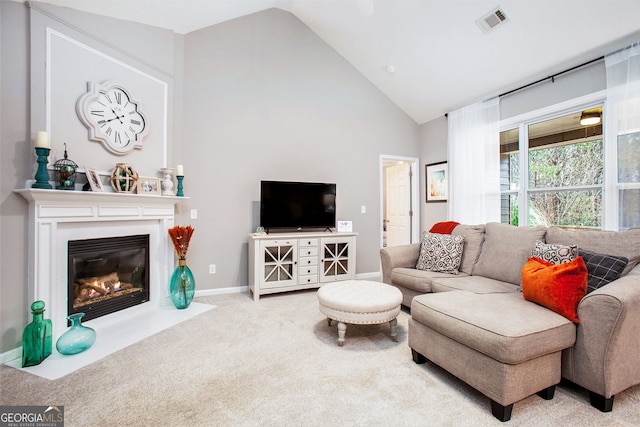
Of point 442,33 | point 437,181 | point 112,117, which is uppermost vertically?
point 442,33

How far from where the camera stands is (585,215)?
298cm

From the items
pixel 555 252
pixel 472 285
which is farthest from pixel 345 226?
pixel 555 252

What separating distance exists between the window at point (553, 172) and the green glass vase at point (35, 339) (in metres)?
4.72

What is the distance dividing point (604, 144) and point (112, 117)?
15.2ft

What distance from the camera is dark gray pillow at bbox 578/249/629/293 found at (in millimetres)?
1771

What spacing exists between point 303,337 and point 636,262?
2389 mm

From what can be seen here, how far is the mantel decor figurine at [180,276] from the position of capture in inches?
118

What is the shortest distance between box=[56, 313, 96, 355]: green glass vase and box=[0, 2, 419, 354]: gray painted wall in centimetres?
31

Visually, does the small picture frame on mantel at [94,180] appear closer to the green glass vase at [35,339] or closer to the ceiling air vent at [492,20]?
the green glass vase at [35,339]

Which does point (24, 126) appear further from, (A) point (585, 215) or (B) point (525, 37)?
(A) point (585, 215)

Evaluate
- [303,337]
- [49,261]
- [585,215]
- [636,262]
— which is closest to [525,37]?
[585,215]

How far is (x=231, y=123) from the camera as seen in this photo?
3.62m

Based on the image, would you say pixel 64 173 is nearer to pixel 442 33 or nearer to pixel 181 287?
pixel 181 287

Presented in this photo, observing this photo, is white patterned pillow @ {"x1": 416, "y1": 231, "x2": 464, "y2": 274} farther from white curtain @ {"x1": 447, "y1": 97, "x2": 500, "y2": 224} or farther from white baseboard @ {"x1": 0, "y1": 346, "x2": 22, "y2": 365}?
white baseboard @ {"x1": 0, "y1": 346, "x2": 22, "y2": 365}
